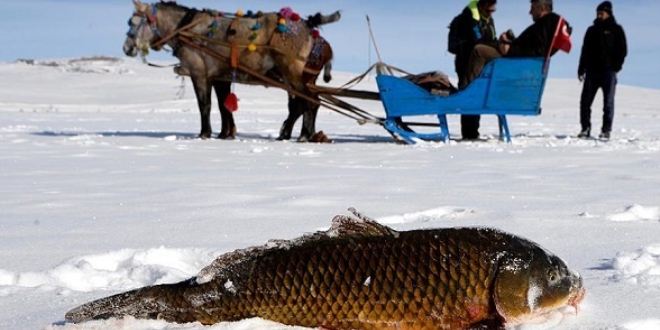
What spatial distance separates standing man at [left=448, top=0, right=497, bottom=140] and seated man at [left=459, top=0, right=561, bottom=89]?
266mm

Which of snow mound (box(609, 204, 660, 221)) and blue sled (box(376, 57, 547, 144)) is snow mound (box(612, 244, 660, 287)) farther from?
blue sled (box(376, 57, 547, 144))

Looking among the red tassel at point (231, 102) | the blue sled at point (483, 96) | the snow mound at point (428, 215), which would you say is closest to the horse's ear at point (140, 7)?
the red tassel at point (231, 102)

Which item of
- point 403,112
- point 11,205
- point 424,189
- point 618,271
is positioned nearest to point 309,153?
point 403,112

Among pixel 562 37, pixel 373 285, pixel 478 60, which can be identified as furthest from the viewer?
pixel 478 60

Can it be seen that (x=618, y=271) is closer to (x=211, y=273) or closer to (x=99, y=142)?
(x=211, y=273)

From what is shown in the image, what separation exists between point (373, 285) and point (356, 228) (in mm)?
172

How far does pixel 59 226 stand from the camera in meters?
3.53

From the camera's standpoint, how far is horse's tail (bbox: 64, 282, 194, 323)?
183cm

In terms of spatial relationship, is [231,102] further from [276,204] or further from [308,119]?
[276,204]

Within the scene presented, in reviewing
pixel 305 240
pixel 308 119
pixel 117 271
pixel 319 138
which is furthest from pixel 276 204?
pixel 308 119

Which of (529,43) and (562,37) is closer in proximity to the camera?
(562,37)

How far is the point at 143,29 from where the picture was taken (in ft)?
33.2

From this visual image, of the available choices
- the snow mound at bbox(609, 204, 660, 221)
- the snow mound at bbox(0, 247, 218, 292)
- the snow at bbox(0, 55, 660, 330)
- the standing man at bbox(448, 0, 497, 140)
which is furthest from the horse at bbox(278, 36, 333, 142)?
the snow mound at bbox(0, 247, 218, 292)

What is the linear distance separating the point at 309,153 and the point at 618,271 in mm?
5744
